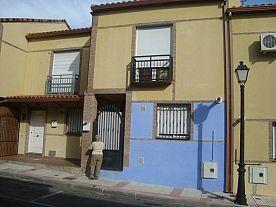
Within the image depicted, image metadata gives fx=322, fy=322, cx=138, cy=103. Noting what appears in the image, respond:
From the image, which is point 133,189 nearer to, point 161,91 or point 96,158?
point 96,158

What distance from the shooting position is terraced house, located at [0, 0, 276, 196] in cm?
1132

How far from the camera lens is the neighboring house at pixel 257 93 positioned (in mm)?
11047

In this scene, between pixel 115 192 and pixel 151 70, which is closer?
pixel 115 192

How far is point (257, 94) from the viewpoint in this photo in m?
11.4

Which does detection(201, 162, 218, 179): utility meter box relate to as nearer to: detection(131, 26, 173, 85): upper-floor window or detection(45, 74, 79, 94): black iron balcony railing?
detection(131, 26, 173, 85): upper-floor window

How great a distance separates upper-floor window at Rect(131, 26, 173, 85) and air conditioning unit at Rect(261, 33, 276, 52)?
3.32 meters

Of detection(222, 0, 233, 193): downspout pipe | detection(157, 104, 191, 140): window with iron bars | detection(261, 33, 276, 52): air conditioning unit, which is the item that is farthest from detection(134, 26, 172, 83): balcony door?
detection(261, 33, 276, 52): air conditioning unit

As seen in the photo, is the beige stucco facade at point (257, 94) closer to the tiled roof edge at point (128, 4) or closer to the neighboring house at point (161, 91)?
the neighboring house at point (161, 91)

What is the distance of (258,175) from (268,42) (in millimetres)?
4635

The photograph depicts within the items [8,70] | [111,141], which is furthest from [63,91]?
[111,141]

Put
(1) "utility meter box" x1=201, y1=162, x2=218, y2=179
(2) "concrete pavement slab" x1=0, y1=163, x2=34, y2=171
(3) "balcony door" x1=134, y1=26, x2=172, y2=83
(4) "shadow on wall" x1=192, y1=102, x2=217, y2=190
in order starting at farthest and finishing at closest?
(2) "concrete pavement slab" x1=0, y1=163, x2=34, y2=171 < (3) "balcony door" x1=134, y1=26, x2=172, y2=83 < (4) "shadow on wall" x1=192, y1=102, x2=217, y2=190 < (1) "utility meter box" x1=201, y1=162, x2=218, y2=179

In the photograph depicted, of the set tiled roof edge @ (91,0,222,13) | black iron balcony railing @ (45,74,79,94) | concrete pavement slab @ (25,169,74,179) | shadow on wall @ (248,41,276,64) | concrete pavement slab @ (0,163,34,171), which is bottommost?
concrete pavement slab @ (25,169,74,179)

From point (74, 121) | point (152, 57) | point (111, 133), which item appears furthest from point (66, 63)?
point (152, 57)

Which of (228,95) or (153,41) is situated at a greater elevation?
(153,41)
